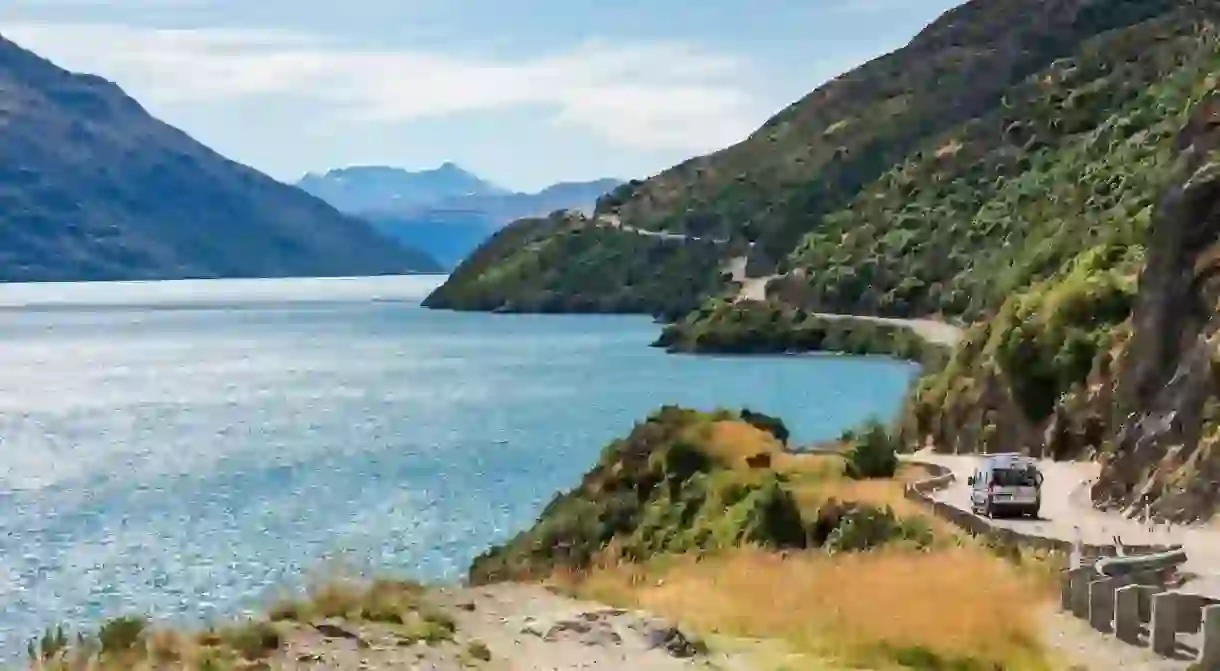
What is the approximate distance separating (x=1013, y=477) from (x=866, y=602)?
12.7 m

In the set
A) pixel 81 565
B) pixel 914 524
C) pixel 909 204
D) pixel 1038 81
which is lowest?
pixel 81 565

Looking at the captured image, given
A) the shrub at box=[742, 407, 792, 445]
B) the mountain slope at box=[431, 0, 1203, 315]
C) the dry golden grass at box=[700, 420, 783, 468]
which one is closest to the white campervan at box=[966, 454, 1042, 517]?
the dry golden grass at box=[700, 420, 783, 468]

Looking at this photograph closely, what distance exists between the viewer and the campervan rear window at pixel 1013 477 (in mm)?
30688

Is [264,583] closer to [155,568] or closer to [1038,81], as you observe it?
[155,568]

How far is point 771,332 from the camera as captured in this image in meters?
146

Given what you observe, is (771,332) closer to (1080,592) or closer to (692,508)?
(692,508)

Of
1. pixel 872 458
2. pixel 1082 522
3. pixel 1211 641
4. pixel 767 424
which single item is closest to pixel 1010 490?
pixel 1082 522

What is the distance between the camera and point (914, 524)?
2836 centimetres

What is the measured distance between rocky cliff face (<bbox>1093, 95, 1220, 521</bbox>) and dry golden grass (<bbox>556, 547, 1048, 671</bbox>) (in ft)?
20.4

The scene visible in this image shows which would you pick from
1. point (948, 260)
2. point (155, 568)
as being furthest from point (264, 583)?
point (948, 260)

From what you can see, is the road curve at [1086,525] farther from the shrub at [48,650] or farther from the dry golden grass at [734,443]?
the shrub at [48,650]

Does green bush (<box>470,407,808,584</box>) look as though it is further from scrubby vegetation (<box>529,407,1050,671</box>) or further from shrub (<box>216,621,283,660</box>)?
shrub (<box>216,621,283,660</box>)

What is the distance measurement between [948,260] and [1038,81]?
136 feet

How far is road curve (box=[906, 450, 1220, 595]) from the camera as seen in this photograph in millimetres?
23703
